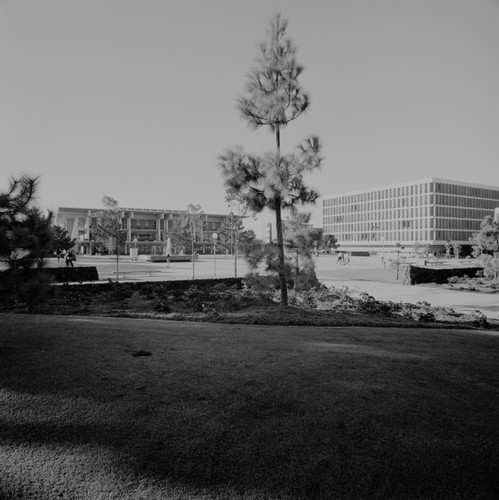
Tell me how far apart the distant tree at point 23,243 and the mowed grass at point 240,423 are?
0.78m

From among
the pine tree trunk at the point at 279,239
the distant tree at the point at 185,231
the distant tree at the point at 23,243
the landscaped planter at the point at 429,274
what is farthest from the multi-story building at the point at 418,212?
the distant tree at the point at 23,243

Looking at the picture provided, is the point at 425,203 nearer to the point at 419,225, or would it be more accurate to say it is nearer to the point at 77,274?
the point at 419,225

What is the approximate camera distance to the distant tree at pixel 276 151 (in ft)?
37.9

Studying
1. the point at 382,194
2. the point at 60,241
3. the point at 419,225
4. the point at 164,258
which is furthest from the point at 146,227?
the point at 60,241

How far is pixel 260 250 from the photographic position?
11.9m

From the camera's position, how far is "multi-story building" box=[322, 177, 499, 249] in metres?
105

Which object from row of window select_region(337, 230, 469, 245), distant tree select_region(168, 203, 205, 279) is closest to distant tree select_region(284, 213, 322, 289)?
distant tree select_region(168, 203, 205, 279)

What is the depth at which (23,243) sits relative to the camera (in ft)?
16.9

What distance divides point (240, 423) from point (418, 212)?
11421 centimetres

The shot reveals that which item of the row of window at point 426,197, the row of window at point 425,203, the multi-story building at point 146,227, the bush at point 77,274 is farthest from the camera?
the row of window at point 426,197

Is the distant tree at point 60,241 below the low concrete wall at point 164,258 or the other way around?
the other way around

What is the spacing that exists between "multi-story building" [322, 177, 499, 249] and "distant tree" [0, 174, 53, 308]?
9875cm

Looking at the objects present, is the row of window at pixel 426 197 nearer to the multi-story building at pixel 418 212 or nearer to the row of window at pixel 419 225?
the multi-story building at pixel 418 212

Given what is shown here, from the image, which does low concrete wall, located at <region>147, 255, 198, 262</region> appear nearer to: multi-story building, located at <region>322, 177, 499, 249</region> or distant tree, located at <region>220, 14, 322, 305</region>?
distant tree, located at <region>220, 14, 322, 305</region>
